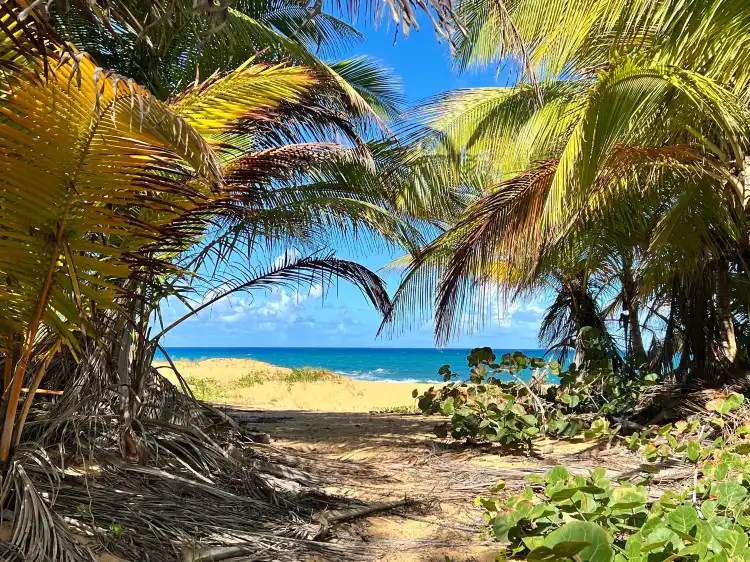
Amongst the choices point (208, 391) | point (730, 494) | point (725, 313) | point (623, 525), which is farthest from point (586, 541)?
point (208, 391)

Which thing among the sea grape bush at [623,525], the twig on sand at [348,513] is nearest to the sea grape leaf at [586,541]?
the sea grape bush at [623,525]

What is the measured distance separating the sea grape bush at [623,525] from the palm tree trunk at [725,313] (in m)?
3.77

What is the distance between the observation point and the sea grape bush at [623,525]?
205 centimetres

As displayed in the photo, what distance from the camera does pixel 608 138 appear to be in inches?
157

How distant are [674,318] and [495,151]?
2901 mm

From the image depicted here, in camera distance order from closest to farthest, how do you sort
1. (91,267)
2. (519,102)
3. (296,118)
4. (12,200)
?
1. (12,200)
2. (91,267)
3. (296,118)
4. (519,102)

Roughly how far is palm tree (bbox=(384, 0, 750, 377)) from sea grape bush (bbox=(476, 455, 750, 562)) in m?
1.88

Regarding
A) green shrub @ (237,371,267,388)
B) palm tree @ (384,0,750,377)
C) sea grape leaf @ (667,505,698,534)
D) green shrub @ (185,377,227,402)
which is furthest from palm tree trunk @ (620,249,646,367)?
green shrub @ (237,371,267,388)

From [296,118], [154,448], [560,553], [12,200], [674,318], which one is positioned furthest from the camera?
[674,318]

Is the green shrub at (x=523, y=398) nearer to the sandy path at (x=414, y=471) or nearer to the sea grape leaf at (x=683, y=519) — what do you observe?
the sandy path at (x=414, y=471)

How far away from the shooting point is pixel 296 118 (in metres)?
5.84

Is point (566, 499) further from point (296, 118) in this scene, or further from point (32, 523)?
point (296, 118)

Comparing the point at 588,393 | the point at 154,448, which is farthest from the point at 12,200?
the point at 588,393

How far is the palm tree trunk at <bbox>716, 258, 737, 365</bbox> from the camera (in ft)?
21.1
